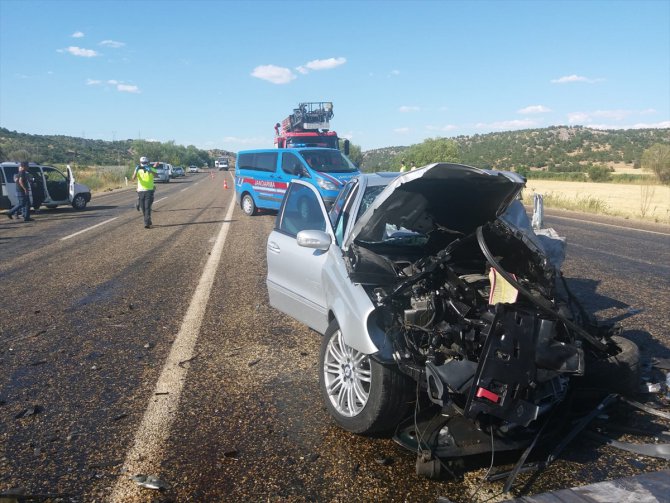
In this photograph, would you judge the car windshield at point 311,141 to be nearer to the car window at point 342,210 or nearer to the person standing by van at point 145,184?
the person standing by van at point 145,184

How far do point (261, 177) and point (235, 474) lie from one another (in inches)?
551

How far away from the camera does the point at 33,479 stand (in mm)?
2980

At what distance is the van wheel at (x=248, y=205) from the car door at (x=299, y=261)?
11.9 meters

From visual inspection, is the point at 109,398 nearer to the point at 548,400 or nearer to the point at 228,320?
the point at 228,320

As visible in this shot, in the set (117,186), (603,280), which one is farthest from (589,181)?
(603,280)

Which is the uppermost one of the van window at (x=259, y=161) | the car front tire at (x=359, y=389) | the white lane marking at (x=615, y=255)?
the van window at (x=259, y=161)

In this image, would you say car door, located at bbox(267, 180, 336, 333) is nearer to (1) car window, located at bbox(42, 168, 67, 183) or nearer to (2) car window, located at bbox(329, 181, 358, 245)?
(2) car window, located at bbox(329, 181, 358, 245)

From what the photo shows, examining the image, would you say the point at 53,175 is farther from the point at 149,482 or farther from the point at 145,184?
the point at 149,482

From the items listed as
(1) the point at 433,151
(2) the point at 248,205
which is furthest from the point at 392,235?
(1) the point at 433,151

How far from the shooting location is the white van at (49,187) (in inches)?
691

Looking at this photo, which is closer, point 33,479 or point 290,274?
point 33,479

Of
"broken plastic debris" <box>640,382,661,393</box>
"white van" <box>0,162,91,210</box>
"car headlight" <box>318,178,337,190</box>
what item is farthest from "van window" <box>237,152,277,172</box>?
"broken plastic debris" <box>640,382,661,393</box>

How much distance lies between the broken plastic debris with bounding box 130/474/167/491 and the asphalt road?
0.9 inches

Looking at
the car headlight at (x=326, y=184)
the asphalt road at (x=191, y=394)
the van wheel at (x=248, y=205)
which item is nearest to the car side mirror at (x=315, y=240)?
the asphalt road at (x=191, y=394)
